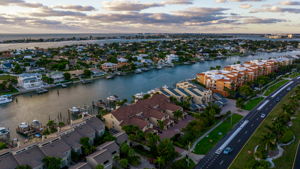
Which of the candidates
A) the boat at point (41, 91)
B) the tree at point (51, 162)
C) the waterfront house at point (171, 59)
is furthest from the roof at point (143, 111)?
the waterfront house at point (171, 59)

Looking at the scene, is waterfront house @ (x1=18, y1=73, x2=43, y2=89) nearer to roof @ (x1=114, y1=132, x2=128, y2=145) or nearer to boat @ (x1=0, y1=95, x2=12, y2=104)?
boat @ (x1=0, y1=95, x2=12, y2=104)

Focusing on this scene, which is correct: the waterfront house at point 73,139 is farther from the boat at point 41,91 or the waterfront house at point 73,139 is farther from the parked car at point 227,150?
the boat at point 41,91

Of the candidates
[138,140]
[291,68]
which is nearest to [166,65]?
[291,68]

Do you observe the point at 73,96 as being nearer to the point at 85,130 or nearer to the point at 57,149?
the point at 85,130

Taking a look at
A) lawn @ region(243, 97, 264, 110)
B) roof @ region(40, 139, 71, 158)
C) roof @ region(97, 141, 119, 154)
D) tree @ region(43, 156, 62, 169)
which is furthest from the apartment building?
tree @ region(43, 156, 62, 169)

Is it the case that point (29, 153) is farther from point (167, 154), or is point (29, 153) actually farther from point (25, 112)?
point (25, 112)

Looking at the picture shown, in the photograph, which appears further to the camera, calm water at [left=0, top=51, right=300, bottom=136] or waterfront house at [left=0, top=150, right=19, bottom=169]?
calm water at [left=0, top=51, right=300, bottom=136]
